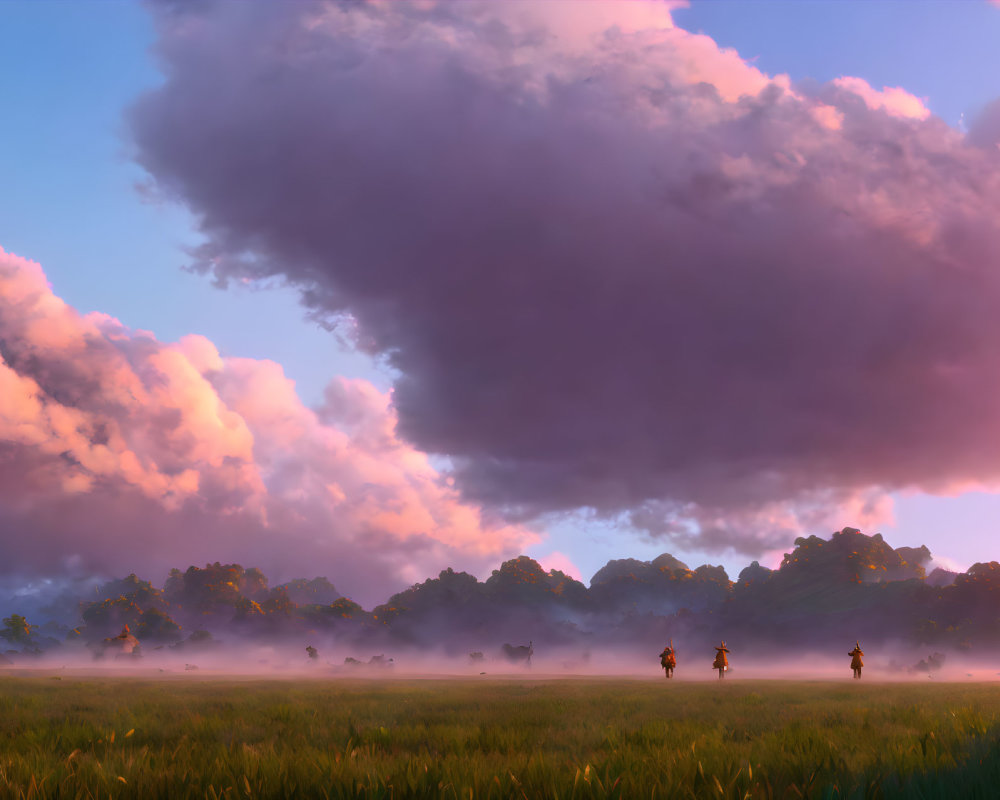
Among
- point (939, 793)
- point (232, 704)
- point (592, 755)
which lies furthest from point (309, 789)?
point (232, 704)

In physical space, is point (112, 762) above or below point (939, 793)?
below

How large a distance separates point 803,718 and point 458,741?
5824 millimetres

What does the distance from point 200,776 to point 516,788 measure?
2.25 meters

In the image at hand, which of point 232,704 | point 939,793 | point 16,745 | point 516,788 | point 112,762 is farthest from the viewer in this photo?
point 232,704

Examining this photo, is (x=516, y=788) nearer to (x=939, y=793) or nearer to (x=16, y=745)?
(x=939, y=793)

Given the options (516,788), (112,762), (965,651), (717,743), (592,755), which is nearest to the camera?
(516,788)

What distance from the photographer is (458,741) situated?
7031 mm

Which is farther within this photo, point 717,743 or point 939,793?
point 717,743

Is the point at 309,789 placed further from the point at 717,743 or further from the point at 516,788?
the point at 717,743

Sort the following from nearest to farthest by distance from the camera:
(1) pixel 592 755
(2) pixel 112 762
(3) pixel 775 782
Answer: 1. (3) pixel 775 782
2. (2) pixel 112 762
3. (1) pixel 592 755

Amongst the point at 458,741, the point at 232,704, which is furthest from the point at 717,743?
the point at 232,704

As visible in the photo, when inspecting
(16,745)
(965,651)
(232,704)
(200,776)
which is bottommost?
(965,651)

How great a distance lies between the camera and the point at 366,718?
34.1ft

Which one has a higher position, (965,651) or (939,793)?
(939,793)
